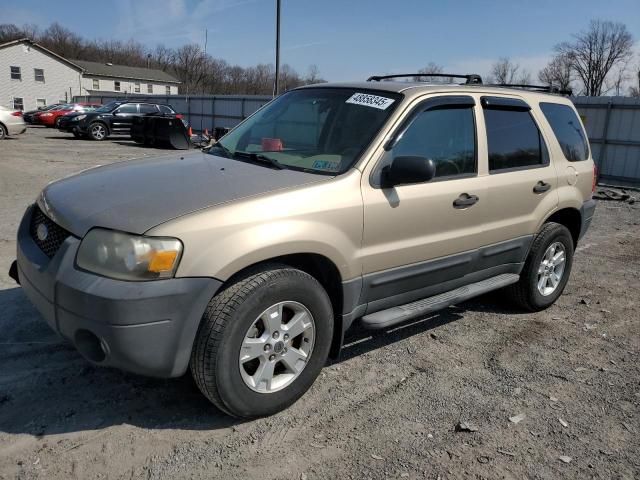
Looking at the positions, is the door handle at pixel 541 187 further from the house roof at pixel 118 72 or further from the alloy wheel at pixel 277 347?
the house roof at pixel 118 72

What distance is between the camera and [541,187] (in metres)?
4.51

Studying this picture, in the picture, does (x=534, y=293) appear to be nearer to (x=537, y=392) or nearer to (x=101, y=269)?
(x=537, y=392)

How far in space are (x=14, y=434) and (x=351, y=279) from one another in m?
1.96

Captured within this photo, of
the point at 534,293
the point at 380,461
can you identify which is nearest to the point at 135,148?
the point at 534,293

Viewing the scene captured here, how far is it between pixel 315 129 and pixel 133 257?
5.79 feet

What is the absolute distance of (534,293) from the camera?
4.82 meters

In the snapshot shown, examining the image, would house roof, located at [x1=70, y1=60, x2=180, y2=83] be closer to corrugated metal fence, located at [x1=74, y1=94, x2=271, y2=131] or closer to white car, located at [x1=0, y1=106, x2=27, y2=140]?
corrugated metal fence, located at [x1=74, y1=94, x2=271, y2=131]

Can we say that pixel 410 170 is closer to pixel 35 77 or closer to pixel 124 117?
pixel 124 117

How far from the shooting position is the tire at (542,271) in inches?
184

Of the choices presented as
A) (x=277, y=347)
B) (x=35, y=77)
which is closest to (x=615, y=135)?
(x=277, y=347)

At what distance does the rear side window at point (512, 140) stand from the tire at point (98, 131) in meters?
22.0

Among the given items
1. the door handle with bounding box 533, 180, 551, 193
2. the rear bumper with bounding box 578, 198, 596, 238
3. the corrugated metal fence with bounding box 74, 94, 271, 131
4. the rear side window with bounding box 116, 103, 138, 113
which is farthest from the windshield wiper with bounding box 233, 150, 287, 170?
the corrugated metal fence with bounding box 74, 94, 271, 131

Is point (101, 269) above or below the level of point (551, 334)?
above

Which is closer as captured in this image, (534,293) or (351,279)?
(351,279)
